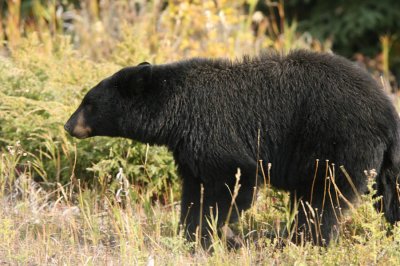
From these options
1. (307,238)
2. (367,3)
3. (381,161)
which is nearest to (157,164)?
(307,238)

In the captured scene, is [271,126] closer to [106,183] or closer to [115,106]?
[115,106]

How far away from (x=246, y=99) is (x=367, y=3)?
9.92 m

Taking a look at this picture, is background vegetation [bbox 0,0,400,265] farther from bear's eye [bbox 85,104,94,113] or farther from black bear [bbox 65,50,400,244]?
bear's eye [bbox 85,104,94,113]

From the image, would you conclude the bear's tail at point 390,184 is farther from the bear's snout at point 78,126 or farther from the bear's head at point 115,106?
the bear's snout at point 78,126

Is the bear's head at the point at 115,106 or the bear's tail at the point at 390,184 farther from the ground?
the bear's head at the point at 115,106

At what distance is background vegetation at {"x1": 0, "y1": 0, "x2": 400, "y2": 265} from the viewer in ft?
17.4

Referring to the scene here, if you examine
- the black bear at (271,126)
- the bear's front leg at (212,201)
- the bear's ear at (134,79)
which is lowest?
the bear's front leg at (212,201)

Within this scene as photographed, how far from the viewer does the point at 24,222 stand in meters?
6.18

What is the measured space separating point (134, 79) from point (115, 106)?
31 centimetres

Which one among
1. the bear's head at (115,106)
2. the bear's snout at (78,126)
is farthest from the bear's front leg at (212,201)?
the bear's snout at (78,126)

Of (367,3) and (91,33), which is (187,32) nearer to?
(91,33)

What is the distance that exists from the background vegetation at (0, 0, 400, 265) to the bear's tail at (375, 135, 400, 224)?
168 mm

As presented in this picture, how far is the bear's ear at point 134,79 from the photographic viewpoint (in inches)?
241

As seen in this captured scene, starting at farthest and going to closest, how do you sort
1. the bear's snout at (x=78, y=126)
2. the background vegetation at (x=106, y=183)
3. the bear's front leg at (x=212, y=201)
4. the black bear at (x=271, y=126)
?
the bear's snout at (x=78, y=126), the bear's front leg at (x=212, y=201), the black bear at (x=271, y=126), the background vegetation at (x=106, y=183)
